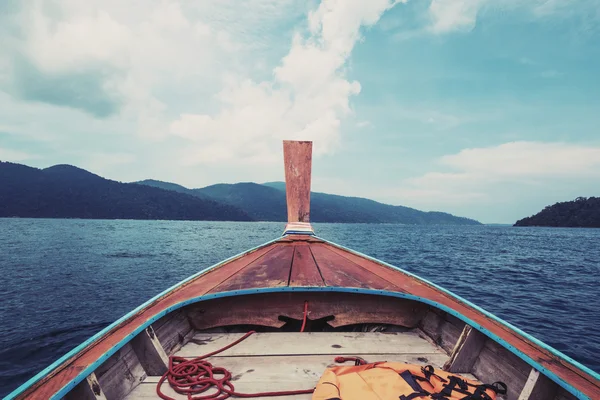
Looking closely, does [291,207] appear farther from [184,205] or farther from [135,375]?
[184,205]

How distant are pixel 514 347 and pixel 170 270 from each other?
2064 centimetres

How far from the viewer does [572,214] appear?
142m

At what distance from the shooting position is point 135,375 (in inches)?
97.5

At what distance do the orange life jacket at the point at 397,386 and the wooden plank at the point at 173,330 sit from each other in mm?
1662

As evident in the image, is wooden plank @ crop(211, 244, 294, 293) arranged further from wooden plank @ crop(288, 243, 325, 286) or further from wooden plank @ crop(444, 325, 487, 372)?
wooden plank @ crop(444, 325, 487, 372)

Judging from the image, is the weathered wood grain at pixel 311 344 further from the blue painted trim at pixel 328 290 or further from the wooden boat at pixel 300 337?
the blue painted trim at pixel 328 290

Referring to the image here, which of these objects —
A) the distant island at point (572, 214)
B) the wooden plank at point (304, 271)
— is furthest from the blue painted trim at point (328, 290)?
the distant island at point (572, 214)

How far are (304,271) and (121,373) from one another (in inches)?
96.1

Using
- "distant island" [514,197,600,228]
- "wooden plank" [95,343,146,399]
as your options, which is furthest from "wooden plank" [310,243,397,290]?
"distant island" [514,197,600,228]

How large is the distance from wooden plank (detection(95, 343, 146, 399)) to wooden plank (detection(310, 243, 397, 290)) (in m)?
2.08

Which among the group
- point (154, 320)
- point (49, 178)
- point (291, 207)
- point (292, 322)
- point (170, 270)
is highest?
point (49, 178)

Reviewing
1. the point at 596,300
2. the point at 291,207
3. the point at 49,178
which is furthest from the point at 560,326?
the point at 49,178

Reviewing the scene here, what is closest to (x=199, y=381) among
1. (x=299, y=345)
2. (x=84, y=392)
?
(x=84, y=392)

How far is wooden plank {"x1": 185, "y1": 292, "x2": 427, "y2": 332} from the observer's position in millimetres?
3600
